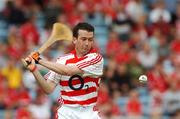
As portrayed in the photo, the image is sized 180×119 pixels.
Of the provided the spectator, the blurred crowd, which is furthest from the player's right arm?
the spectator

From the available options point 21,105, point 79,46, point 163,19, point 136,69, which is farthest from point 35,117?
point 79,46

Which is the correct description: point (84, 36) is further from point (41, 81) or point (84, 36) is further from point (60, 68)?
point (41, 81)

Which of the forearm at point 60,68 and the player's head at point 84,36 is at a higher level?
the player's head at point 84,36

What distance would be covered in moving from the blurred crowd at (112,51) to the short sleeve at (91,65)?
20.4 ft

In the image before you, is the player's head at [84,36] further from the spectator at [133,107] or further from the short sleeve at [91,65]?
the spectator at [133,107]

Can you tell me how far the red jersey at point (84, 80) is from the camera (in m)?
8.93

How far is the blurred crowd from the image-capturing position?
16.2 m

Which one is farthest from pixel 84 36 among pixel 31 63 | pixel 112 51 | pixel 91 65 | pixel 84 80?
pixel 112 51

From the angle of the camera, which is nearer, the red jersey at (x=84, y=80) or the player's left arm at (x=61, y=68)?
the player's left arm at (x=61, y=68)

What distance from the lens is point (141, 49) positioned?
Answer: 18.2 m

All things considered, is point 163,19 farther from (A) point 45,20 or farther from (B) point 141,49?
(A) point 45,20

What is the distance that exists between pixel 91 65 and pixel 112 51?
Answer: 9.21 meters

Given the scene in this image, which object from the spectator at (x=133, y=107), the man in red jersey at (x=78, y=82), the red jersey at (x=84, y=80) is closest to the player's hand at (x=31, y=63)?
the man in red jersey at (x=78, y=82)

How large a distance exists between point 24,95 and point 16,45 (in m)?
2.12
